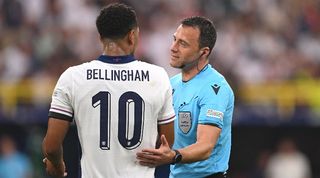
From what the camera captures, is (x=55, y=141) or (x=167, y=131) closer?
(x=55, y=141)

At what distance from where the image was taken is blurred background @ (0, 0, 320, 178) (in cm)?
1603

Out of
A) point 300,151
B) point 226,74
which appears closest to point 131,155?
point 226,74

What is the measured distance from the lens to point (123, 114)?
6.94 metres

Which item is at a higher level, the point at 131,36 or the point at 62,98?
the point at 131,36

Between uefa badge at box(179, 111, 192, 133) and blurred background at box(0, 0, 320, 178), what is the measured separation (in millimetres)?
7778

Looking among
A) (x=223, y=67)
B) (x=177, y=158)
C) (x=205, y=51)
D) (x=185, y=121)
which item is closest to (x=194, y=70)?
(x=205, y=51)

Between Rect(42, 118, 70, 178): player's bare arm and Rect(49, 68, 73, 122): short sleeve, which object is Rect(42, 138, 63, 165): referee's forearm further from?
Rect(49, 68, 73, 122): short sleeve

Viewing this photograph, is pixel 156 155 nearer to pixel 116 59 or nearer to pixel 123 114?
pixel 123 114

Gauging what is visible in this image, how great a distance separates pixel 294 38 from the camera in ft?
62.1

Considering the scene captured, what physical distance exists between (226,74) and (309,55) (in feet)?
9.70

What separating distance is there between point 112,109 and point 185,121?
3.71ft

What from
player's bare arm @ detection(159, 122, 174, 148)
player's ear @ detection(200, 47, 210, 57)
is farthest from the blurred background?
player's bare arm @ detection(159, 122, 174, 148)

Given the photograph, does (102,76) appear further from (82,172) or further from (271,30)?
(271,30)

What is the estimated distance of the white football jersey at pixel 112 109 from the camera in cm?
689
